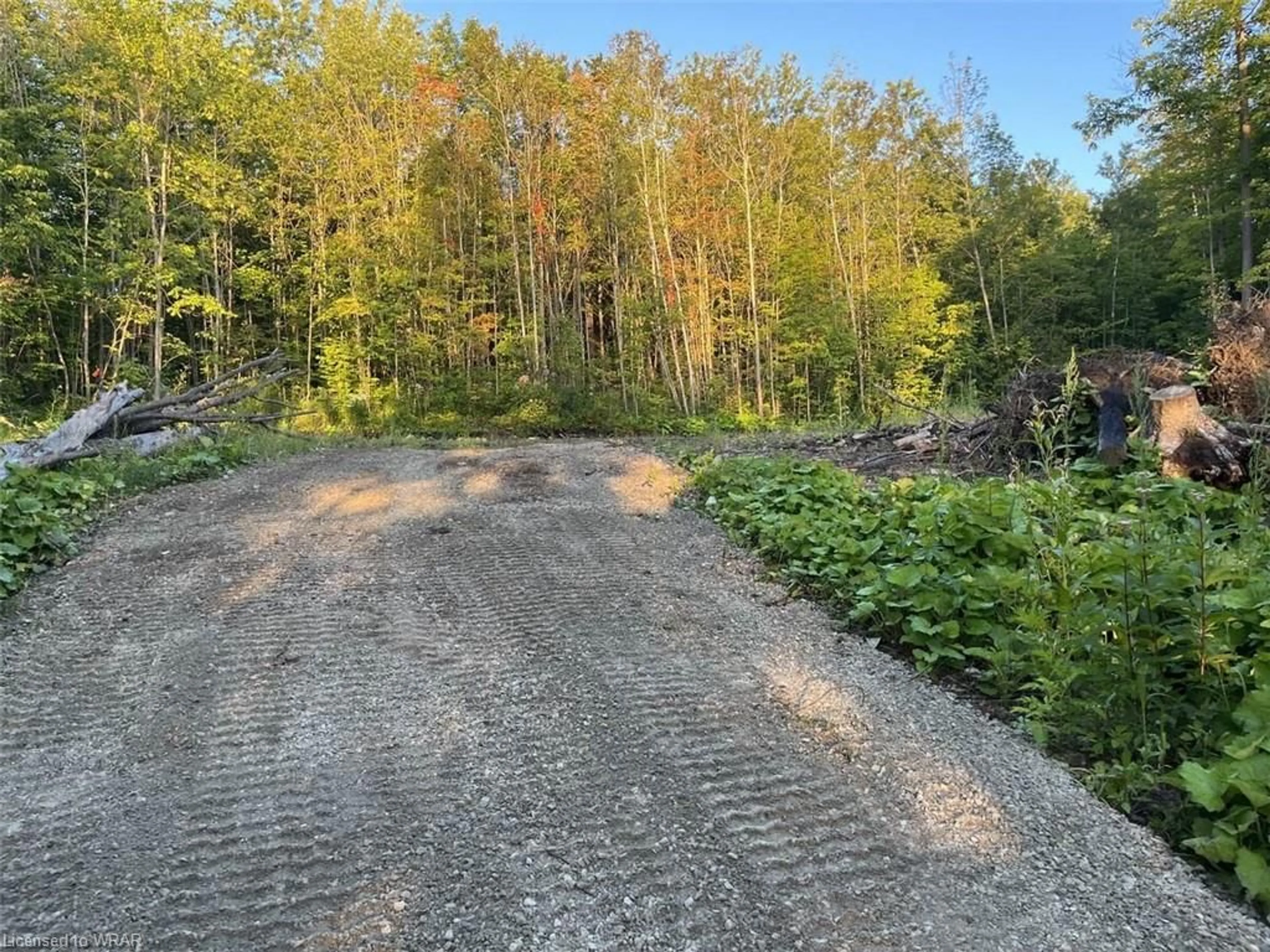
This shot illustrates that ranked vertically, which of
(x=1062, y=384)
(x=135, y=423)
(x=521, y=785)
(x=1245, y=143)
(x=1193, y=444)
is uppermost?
(x=1245, y=143)

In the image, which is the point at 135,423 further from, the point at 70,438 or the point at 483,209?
the point at 483,209

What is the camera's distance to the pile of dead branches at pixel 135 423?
5.81m

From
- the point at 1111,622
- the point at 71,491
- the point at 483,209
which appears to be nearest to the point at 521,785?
the point at 1111,622

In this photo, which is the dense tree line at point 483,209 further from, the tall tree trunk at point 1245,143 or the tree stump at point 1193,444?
the tree stump at point 1193,444

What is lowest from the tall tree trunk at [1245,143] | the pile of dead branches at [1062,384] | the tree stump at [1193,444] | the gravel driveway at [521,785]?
the gravel driveway at [521,785]

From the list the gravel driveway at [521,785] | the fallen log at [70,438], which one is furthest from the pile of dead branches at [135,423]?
the gravel driveway at [521,785]

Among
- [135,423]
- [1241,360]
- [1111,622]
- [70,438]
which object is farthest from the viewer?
[135,423]

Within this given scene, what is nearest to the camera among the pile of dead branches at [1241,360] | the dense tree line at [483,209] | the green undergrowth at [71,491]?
the green undergrowth at [71,491]

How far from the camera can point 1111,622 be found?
2236 millimetres

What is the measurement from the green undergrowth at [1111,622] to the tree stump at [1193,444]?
827mm

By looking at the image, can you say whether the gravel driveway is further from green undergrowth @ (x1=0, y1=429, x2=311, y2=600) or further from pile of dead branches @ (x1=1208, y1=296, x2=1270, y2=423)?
pile of dead branches @ (x1=1208, y1=296, x2=1270, y2=423)

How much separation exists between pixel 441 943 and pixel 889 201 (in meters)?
20.7

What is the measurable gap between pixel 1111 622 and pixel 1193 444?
9.79 feet

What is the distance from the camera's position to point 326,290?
55.6 feet
